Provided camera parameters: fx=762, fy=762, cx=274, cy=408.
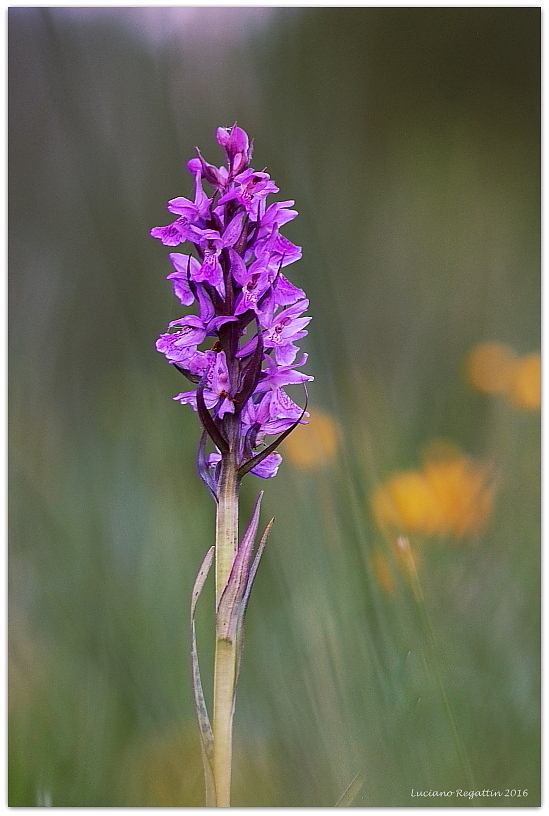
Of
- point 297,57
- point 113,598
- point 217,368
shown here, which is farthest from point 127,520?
point 297,57

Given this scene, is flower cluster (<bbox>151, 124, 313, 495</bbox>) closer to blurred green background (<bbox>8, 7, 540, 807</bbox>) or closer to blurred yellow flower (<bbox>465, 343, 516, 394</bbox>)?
blurred green background (<bbox>8, 7, 540, 807</bbox>)

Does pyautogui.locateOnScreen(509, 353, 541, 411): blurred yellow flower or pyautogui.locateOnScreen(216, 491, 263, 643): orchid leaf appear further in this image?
pyautogui.locateOnScreen(509, 353, 541, 411): blurred yellow flower

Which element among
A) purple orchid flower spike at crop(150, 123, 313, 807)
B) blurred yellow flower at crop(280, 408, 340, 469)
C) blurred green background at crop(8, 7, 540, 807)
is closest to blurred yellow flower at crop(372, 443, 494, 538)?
blurred green background at crop(8, 7, 540, 807)

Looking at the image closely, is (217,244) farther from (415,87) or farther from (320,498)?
(415,87)

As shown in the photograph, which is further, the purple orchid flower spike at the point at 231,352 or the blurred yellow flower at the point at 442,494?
the blurred yellow flower at the point at 442,494

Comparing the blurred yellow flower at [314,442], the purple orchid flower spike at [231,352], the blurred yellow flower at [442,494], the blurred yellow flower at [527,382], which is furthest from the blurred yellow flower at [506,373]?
the purple orchid flower spike at [231,352]

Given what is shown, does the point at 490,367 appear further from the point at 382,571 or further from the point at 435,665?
the point at 435,665

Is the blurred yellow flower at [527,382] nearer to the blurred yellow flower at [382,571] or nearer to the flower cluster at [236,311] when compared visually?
the blurred yellow flower at [382,571]
